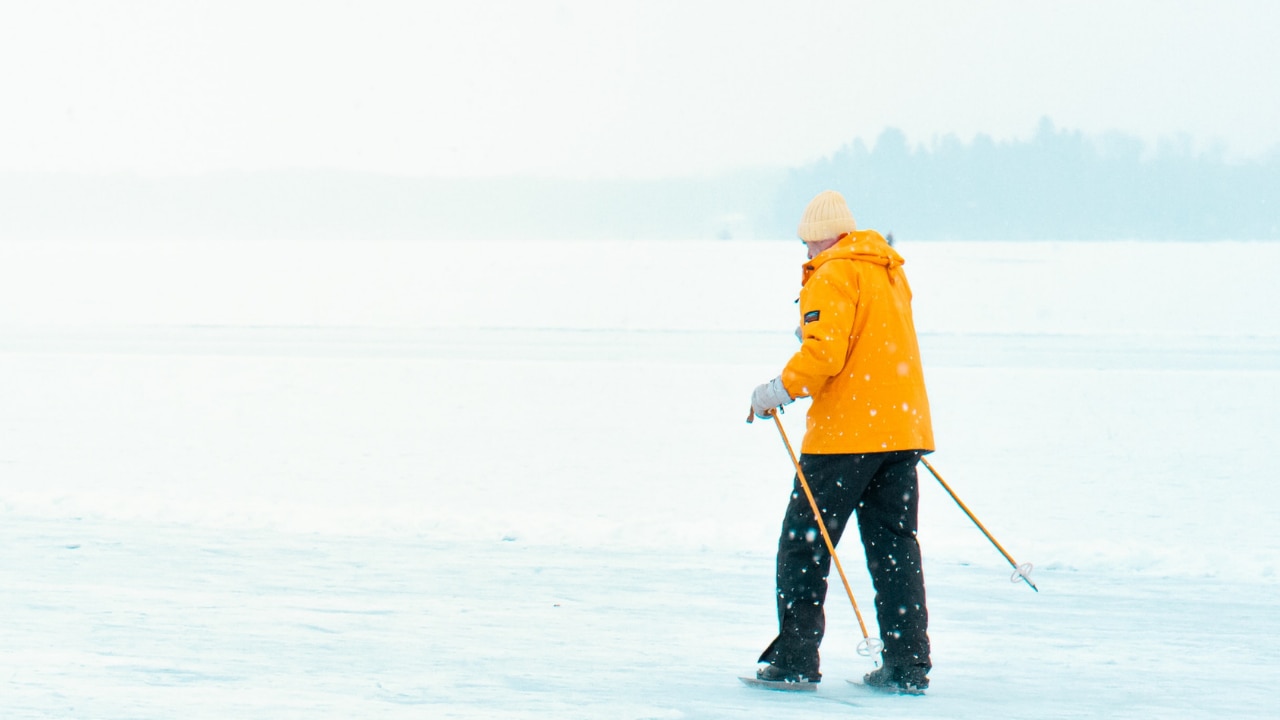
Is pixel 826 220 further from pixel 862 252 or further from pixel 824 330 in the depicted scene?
pixel 824 330

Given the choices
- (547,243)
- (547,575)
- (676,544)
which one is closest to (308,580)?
(547,575)

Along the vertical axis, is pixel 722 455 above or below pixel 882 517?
below

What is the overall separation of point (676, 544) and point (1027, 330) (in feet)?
58.2

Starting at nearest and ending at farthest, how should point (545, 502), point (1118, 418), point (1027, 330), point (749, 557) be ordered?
point (749, 557), point (545, 502), point (1118, 418), point (1027, 330)

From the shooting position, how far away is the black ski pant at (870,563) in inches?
136

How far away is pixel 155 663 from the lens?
3.66 metres

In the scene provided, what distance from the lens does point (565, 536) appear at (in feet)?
18.4

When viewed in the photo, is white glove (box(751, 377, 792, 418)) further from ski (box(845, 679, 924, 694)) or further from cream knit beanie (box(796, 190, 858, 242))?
ski (box(845, 679, 924, 694))

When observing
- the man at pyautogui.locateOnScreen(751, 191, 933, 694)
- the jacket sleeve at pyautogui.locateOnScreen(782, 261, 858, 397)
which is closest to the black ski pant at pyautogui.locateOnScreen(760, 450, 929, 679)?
the man at pyautogui.locateOnScreen(751, 191, 933, 694)

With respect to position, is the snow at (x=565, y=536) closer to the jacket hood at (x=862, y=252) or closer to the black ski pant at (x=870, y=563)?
the black ski pant at (x=870, y=563)

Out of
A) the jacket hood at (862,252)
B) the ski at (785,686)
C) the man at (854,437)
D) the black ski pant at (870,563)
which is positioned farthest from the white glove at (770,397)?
the ski at (785,686)

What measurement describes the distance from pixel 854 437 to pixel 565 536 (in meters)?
2.50

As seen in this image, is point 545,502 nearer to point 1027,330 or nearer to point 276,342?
point 276,342

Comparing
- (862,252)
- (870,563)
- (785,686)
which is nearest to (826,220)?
(862,252)
